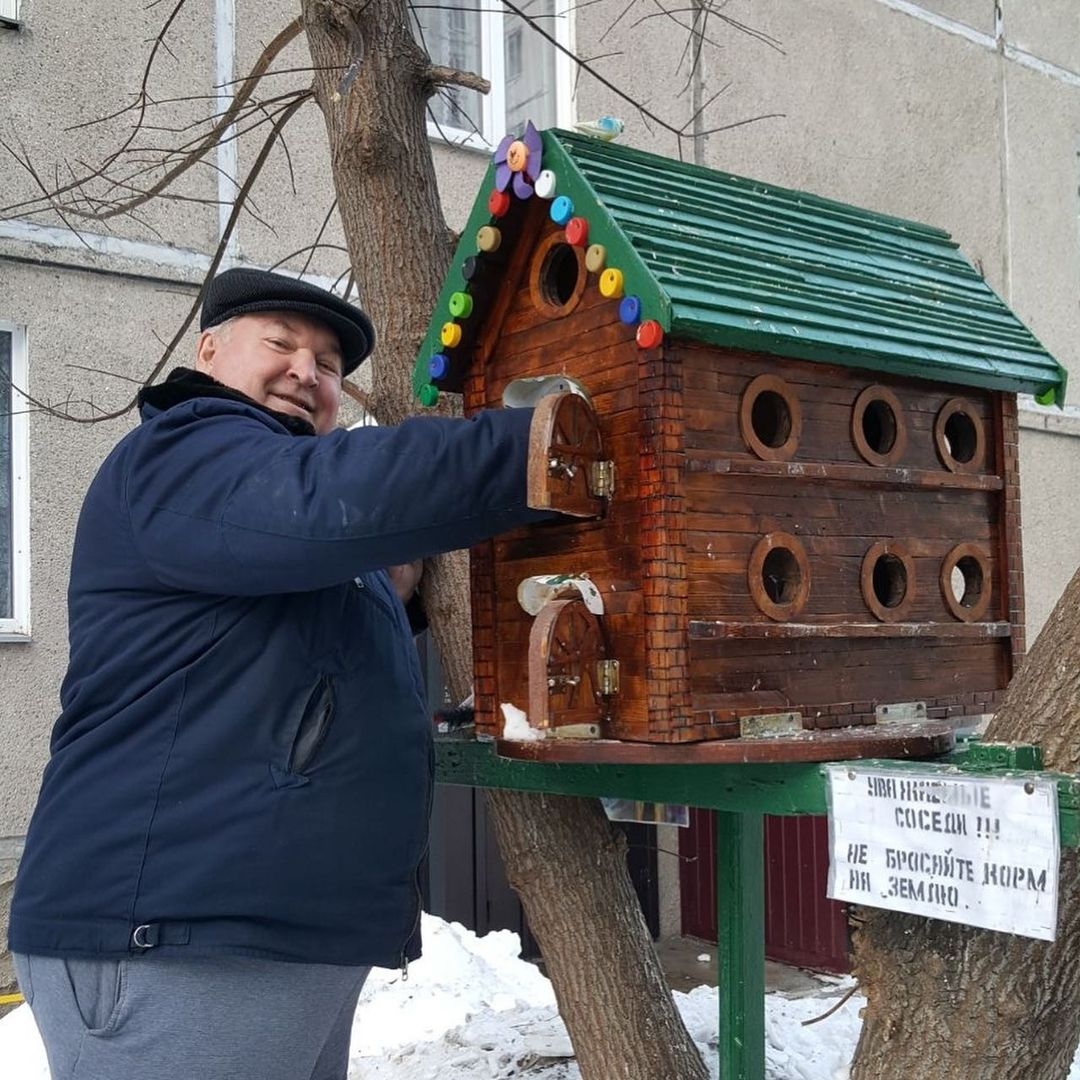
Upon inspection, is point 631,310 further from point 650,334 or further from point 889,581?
point 889,581

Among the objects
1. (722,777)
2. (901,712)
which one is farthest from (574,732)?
(901,712)

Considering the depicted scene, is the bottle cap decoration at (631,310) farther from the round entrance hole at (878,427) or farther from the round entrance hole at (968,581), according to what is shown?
the round entrance hole at (968,581)

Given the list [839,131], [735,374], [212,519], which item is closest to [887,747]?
[735,374]

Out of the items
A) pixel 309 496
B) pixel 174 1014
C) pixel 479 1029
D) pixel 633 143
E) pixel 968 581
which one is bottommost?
pixel 479 1029

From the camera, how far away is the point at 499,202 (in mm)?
2174

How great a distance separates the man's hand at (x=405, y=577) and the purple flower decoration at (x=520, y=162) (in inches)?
39.2

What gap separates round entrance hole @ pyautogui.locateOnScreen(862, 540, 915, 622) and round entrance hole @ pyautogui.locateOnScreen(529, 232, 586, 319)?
0.68m

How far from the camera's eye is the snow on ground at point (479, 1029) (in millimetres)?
3654

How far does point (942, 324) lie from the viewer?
2373 mm

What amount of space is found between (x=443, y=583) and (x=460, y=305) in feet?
2.79

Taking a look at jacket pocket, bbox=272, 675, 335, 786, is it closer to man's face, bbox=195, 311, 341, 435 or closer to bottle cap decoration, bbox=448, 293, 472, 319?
man's face, bbox=195, 311, 341, 435

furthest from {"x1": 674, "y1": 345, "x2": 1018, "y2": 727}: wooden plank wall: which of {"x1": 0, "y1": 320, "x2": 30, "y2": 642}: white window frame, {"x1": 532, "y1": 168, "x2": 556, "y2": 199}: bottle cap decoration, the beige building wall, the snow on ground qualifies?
{"x1": 0, "y1": 320, "x2": 30, "y2": 642}: white window frame

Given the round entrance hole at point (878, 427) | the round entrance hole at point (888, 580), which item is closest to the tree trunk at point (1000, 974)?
the round entrance hole at point (888, 580)

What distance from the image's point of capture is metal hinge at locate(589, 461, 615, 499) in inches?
77.8
